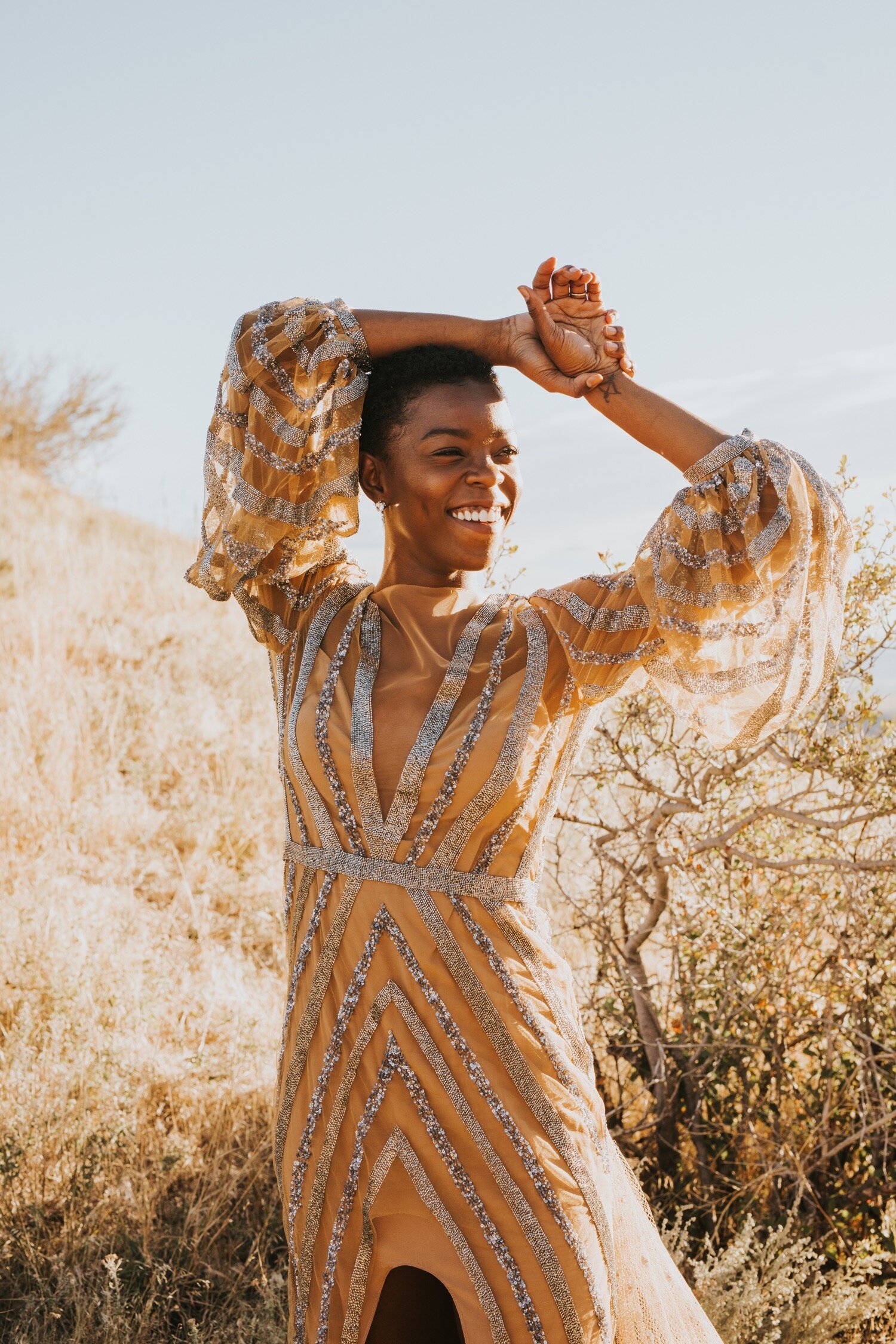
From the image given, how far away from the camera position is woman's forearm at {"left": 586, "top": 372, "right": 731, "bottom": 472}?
1.91 m

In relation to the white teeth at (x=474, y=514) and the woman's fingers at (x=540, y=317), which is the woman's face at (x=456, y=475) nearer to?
the white teeth at (x=474, y=514)

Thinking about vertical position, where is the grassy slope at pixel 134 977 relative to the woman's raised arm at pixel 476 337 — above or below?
below

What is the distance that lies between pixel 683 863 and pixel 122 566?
24.7 ft

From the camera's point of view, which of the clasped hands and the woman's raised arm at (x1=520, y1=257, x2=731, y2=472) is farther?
the clasped hands

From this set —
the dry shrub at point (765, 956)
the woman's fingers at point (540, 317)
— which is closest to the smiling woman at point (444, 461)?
the woman's fingers at point (540, 317)

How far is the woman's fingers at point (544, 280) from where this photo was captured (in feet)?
6.96

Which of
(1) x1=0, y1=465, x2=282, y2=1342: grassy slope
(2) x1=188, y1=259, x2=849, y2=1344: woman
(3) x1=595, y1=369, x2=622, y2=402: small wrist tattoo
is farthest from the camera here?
(1) x1=0, y1=465, x2=282, y2=1342: grassy slope

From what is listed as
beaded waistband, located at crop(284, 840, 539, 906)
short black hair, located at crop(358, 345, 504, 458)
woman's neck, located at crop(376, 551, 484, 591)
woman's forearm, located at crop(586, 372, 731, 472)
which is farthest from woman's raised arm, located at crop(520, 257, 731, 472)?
beaded waistband, located at crop(284, 840, 539, 906)

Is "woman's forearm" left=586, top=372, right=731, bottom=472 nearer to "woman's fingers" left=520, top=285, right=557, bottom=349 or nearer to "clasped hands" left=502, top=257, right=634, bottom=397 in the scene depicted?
"clasped hands" left=502, top=257, right=634, bottom=397

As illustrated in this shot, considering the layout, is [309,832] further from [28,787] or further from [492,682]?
[28,787]

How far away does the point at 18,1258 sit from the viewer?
299 centimetres

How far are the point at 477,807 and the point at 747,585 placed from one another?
1.90 feet

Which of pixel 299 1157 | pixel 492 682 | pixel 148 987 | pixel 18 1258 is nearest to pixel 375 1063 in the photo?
pixel 299 1157

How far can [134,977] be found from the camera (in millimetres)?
4109
